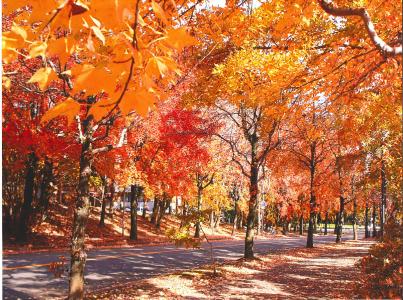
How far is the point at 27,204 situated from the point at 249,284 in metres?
15.8

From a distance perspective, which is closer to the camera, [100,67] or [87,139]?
[100,67]

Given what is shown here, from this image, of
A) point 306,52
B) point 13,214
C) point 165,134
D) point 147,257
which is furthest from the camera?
point 13,214

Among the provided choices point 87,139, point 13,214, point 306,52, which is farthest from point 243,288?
point 13,214

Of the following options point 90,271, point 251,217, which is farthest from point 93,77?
point 251,217

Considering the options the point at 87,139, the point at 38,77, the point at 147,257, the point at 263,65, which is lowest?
the point at 147,257

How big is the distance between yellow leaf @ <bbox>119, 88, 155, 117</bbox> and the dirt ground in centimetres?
719

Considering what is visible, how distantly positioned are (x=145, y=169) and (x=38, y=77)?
76.2ft

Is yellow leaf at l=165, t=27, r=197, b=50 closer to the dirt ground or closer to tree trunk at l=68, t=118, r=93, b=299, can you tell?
tree trunk at l=68, t=118, r=93, b=299

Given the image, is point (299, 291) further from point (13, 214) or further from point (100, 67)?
point (13, 214)

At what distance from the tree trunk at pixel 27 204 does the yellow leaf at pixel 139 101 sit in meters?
21.6

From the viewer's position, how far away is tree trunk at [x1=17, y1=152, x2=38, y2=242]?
2142 centimetres

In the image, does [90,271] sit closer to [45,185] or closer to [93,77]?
[93,77]

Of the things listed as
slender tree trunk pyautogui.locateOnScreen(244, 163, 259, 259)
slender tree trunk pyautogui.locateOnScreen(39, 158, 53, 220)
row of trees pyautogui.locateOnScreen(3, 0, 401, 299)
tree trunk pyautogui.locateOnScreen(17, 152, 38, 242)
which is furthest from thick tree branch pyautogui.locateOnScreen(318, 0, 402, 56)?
slender tree trunk pyautogui.locateOnScreen(39, 158, 53, 220)

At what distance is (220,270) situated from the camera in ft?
43.9
